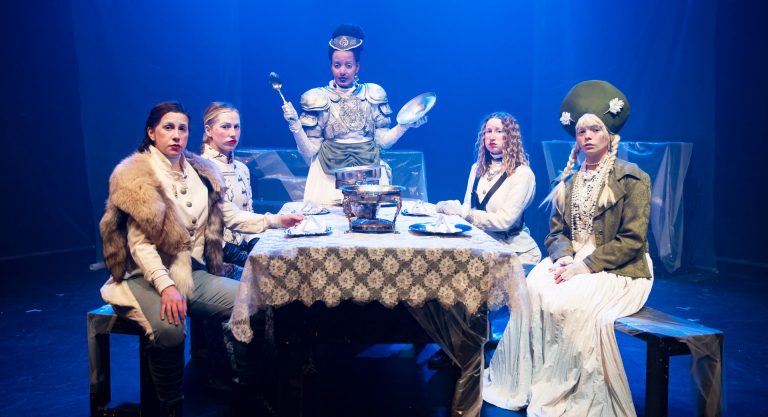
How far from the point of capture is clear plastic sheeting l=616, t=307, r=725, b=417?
2582 mm

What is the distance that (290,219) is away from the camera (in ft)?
10.3

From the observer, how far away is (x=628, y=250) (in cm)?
297

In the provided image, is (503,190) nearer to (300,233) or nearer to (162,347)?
(300,233)

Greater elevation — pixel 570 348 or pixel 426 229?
pixel 426 229

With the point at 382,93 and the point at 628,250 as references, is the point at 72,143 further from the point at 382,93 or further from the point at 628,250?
the point at 628,250

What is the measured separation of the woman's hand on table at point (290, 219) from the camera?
3.12 meters

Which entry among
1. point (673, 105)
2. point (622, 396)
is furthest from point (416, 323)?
point (673, 105)

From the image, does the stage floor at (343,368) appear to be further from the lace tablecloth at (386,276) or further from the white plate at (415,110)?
the white plate at (415,110)

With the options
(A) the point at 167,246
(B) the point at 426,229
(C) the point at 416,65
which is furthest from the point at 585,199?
(C) the point at 416,65

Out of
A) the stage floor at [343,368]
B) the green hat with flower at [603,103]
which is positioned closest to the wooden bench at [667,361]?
the stage floor at [343,368]

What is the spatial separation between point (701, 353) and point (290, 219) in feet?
5.81

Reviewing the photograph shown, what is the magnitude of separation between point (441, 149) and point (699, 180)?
2684 mm

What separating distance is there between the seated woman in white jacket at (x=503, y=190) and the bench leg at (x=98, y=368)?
1822 mm

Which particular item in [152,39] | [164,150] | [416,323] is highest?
[152,39]
